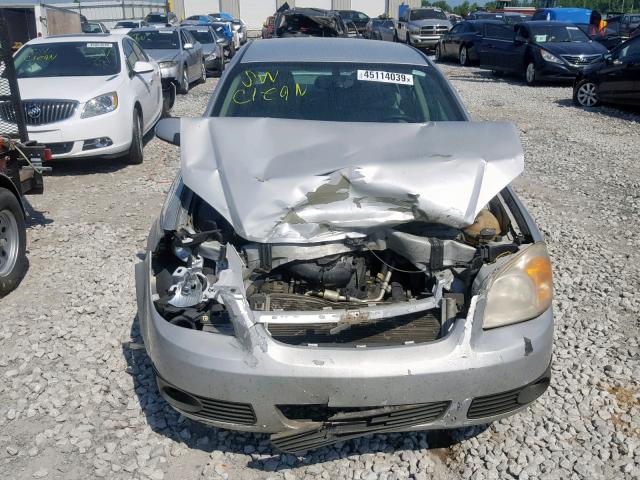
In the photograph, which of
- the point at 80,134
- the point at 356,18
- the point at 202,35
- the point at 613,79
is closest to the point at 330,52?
the point at 80,134

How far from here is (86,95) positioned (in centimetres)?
798

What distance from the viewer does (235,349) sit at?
2.61 meters

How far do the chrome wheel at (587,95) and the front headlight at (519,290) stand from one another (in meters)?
11.5

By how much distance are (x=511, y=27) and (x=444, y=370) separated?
59.8 feet

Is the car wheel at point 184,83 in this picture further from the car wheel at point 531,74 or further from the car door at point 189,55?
the car wheel at point 531,74

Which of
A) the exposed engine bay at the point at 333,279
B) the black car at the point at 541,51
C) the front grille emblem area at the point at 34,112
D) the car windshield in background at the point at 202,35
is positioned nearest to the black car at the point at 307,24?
the car windshield in background at the point at 202,35

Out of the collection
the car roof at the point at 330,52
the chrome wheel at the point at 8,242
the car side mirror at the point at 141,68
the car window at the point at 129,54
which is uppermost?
the car roof at the point at 330,52

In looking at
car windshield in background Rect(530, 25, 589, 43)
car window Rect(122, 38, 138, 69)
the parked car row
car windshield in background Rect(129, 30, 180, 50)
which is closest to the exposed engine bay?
car window Rect(122, 38, 138, 69)

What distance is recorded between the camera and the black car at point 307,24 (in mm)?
21266

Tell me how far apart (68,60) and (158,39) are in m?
6.68

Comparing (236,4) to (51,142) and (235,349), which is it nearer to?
(51,142)

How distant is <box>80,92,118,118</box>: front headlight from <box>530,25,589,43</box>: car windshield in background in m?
12.1

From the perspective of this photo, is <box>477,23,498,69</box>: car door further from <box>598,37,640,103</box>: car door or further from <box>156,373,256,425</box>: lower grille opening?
<box>156,373,256,425</box>: lower grille opening

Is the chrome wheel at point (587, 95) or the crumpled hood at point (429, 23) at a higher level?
the crumpled hood at point (429, 23)
